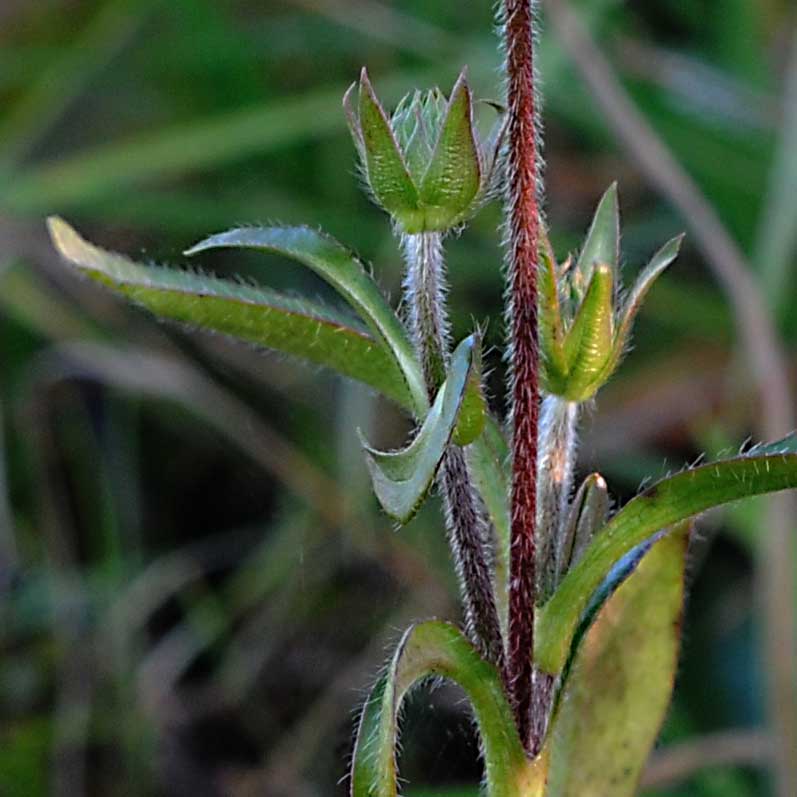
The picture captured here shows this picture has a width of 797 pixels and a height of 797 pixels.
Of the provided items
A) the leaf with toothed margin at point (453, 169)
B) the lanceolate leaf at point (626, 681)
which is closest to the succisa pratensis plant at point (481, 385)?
the leaf with toothed margin at point (453, 169)

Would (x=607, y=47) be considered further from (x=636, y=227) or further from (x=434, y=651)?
(x=434, y=651)

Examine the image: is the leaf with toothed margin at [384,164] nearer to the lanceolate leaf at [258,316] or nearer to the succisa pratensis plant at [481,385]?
the succisa pratensis plant at [481,385]

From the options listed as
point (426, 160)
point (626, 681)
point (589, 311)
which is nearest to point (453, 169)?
point (426, 160)

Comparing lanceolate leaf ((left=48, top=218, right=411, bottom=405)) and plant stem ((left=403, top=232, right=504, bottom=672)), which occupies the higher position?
lanceolate leaf ((left=48, top=218, right=411, bottom=405))

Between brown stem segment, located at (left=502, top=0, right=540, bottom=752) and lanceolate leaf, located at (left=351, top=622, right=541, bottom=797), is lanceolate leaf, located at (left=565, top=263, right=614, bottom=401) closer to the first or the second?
brown stem segment, located at (left=502, top=0, right=540, bottom=752)

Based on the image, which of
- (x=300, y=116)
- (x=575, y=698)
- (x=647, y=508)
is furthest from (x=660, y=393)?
(x=647, y=508)

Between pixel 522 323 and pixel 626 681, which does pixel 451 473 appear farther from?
pixel 626 681

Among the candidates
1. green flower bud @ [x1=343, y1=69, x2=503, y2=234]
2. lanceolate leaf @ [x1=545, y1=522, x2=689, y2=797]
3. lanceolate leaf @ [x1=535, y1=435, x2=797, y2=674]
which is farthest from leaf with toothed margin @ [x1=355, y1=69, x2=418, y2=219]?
lanceolate leaf @ [x1=545, y1=522, x2=689, y2=797]
